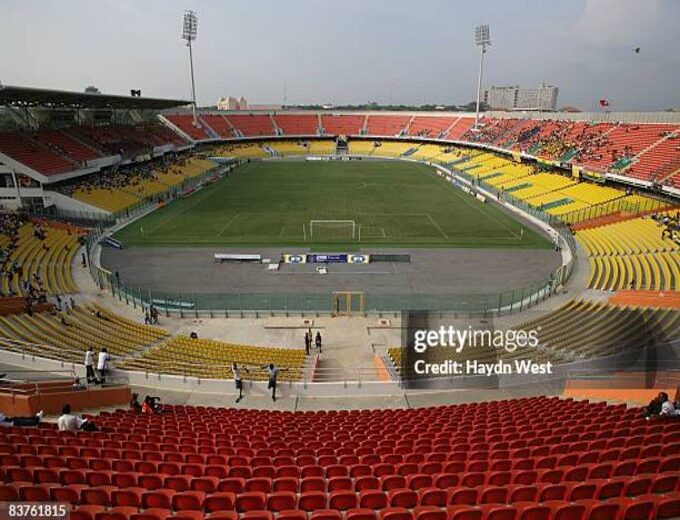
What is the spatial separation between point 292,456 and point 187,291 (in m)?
22.3

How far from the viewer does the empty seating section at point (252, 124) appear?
112 meters

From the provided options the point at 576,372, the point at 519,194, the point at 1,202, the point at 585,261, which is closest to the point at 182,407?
the point at 576,372

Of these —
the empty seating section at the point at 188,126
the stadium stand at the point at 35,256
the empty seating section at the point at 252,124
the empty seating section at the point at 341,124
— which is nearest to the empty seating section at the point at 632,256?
the stadium stand at the point at 35,256

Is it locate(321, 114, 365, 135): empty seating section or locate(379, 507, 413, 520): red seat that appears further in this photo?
locate(321, 114, 365, 135): empty seating section

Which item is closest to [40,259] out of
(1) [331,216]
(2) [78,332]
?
(2) [78,332]

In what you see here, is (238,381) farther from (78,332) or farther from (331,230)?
(331,230)

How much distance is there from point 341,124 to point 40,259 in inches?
3760

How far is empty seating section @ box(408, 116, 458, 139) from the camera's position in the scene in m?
106

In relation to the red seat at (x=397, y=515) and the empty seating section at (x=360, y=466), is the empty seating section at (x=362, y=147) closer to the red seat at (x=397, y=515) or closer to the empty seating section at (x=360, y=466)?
the empty seating section at (x=360, y=466)

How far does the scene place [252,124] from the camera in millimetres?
114625

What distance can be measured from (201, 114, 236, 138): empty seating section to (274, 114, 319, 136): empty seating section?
12.8 meters

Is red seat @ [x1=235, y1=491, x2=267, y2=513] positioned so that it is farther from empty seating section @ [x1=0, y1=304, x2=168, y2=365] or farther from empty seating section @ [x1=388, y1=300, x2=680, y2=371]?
empty seating section @ [x1=0, y1=304, x2=168, y2=365]

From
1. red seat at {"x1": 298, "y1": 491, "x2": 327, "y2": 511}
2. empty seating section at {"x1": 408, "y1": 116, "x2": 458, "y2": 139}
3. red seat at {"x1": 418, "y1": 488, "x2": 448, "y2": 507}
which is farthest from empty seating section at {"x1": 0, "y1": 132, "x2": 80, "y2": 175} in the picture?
empty seating section at {"x1": 408, "y1": 116, "x2": 458, "y2": 139}

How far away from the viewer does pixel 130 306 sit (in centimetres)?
2620
